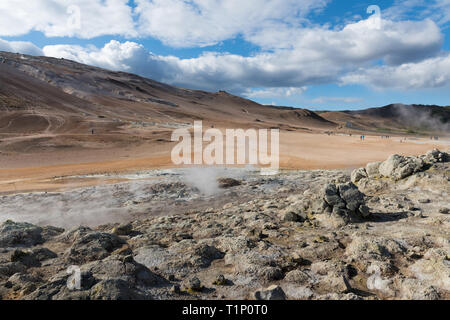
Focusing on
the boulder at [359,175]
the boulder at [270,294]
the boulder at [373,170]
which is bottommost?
the boulder at [270,294]

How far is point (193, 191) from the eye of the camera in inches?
517

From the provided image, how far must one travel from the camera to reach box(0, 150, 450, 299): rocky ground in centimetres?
436

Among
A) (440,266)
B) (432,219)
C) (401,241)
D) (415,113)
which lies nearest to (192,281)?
(440,266)

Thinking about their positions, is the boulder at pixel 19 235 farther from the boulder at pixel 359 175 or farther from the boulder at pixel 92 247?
the boulder at pixel 359 175

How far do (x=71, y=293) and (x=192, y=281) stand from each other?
1.68 meters

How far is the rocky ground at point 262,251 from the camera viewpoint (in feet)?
14.3

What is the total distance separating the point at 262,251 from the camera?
5.89m

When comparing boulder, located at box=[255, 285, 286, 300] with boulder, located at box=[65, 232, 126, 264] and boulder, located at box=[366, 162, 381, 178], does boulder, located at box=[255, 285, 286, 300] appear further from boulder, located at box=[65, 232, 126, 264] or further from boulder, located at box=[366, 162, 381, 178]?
boulder, located at box=[366, 162, 381, 178]

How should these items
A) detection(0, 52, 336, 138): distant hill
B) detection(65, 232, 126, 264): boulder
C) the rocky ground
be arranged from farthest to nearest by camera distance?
1. detection(0, 52, 336, 138): distant hill
2. detection(65, 232, 126, 264): boulder
3. the rocky ground

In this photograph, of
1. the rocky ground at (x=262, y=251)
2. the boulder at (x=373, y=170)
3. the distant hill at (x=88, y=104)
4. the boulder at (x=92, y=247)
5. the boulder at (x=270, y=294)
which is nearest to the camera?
the boulder at (x=270, y=294)

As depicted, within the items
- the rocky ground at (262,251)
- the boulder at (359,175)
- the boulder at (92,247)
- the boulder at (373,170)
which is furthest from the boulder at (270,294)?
the boulder at (373,170)

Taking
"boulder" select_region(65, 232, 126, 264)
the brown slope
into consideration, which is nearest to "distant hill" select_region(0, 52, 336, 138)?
the brown slope

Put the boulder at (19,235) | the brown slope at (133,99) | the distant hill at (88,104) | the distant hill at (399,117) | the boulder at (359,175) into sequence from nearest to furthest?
the boulder at (19,235) → the boulder at (359,175) → the distant hill at (88,104) → the brown slope at (133,99) → the distant hill at (399,117)

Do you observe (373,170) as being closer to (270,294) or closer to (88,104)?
(270,294)
